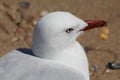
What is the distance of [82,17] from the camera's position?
12.3ft

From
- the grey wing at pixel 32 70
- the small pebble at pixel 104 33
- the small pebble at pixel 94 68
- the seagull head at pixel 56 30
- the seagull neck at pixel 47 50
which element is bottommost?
the small pebble at pixel 94 68

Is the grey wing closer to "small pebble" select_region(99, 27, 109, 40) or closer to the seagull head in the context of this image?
the seagull head

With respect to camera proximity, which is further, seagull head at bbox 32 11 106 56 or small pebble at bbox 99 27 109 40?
small pebble at bbox 99 27 109 40

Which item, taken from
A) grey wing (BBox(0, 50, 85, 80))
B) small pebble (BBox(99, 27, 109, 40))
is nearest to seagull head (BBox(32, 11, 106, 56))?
grey wing (BBox(0, 50, 85, 80))

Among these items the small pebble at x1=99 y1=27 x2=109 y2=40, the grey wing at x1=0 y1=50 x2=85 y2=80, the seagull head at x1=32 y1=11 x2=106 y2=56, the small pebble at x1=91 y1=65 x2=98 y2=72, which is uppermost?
the seagull head at x1=32 y1=11 x2=106 y2=56

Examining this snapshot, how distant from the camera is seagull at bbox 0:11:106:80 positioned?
92.4 inches

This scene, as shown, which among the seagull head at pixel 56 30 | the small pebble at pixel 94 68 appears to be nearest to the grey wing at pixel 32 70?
the seagull head at pixel 56 30

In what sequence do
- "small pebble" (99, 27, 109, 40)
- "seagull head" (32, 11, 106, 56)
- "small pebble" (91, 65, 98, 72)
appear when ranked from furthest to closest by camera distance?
"small pebble" (99, 27, 109, 40), "small pebble" (91, 65, 98, 72), "seagull head" (32, 11, 106, 56)

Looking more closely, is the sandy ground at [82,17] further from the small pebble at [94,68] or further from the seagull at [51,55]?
the seagull at [51,55]

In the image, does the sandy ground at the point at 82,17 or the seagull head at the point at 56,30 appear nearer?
the seagull head at the point at 56,30

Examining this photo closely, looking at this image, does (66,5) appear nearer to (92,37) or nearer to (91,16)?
(91,16)

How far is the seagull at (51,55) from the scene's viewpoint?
235 centimetres

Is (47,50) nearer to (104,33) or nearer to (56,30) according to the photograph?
(56,30)

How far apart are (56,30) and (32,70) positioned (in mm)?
286
